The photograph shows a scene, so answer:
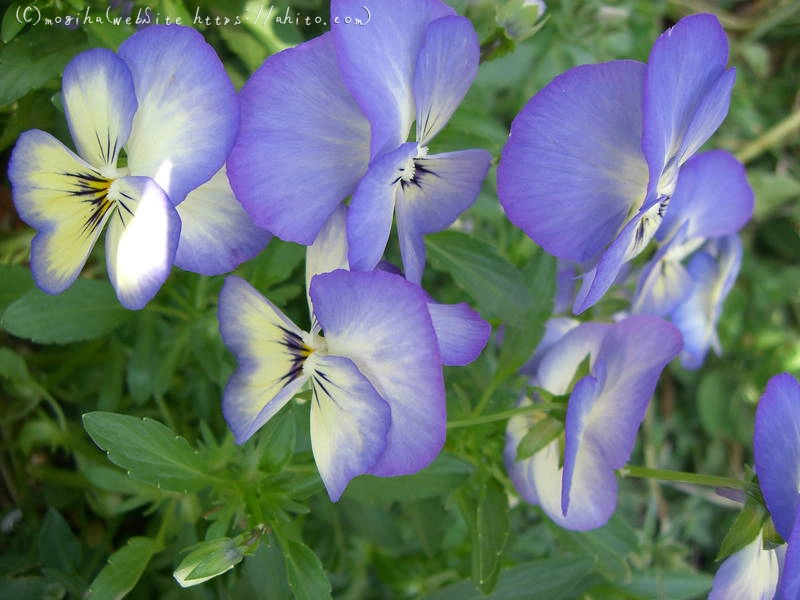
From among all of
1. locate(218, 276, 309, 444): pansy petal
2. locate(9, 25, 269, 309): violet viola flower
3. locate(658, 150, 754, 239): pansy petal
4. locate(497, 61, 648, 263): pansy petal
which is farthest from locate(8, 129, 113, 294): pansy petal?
locate(658, 150, 754, 239): pansy petal

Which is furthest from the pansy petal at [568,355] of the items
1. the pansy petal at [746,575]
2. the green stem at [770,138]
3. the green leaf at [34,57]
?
the green stem at [770,138]

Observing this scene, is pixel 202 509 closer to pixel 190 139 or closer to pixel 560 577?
pixel 560 577

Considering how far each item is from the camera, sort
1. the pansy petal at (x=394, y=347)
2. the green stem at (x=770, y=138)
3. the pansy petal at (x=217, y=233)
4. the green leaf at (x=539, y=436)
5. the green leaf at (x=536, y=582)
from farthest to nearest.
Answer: the green stem at (x=770, y=138), the green leaf at (x=536, y=582), the green leaf at (x=539, y=436), the pansy petal at (x=217, y=233), the pansy petal at (x=394, y=347)

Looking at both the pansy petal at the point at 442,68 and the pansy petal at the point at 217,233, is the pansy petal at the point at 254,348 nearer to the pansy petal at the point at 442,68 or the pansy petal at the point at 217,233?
the pansy petal at the point at 217,233

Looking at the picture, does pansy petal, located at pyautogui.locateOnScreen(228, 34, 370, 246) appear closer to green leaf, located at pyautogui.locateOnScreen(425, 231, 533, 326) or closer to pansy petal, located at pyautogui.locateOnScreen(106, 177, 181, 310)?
pansy petal, located at pyautogui.locateOnScreen(106, 177, 181, 310)

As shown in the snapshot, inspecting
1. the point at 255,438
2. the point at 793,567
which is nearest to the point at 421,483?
the point at 255,438

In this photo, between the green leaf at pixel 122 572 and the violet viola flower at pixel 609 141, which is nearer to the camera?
the violet viola flower at pixel 609 141

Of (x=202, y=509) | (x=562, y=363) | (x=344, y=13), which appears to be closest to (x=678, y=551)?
(x=562, y=363)

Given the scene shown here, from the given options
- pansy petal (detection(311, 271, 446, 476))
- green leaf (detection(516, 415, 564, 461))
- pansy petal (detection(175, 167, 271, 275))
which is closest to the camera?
pansy petal (detection(311, 271, 446, 476))
